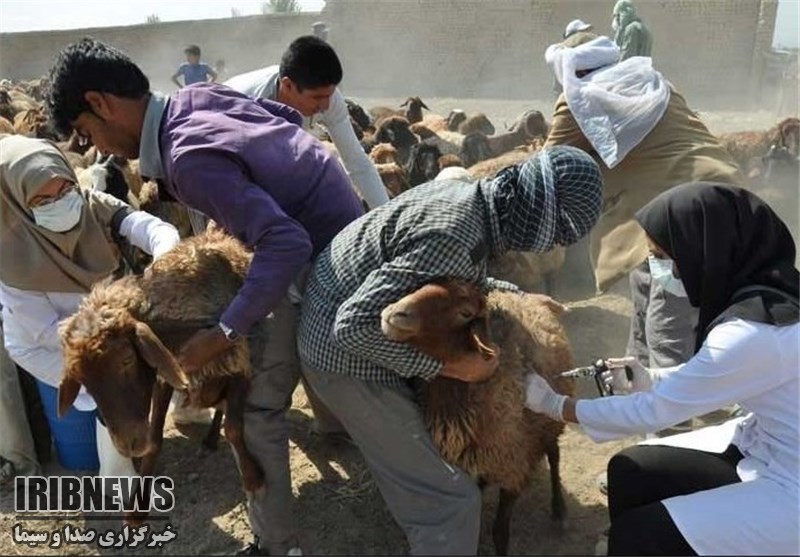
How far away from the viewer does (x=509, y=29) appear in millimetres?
26016

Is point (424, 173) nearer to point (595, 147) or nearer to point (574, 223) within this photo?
point (595, 147)

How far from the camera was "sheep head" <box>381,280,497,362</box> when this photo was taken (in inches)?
93.9

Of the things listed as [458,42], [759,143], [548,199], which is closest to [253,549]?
[548,199]

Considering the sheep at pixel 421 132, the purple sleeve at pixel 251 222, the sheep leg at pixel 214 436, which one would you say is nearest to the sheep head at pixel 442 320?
the purple sleeve at pixel 251 222

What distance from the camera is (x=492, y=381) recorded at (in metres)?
2.99

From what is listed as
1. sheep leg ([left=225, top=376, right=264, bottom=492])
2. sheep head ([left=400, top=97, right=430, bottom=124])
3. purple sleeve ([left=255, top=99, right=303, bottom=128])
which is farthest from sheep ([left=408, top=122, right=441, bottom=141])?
sheep leg ([left=225, top=376, right=264, bottom=492])

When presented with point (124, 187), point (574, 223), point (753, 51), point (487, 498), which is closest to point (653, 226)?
point (574, 223)

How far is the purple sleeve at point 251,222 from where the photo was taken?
260cm

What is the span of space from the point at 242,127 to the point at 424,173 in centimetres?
518

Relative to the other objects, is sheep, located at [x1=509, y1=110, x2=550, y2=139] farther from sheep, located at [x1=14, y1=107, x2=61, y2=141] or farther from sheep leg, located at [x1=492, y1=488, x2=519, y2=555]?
sheep leg, located at [x1=492, y1=488, x2=519, y2=555]

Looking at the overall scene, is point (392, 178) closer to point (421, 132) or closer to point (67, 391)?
point (421, 132)

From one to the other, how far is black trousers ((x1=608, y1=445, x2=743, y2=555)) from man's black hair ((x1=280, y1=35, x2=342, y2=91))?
2637mm

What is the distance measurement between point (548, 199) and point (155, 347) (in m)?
1.48

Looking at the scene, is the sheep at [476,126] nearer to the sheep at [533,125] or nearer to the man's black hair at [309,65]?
the sheep at [533,125]
